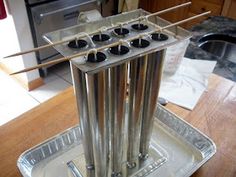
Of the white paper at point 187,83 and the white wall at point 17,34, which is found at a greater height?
the white paper at point 187,83

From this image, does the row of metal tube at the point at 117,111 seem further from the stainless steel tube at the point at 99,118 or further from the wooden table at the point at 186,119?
the wooden table at the point at 186,119

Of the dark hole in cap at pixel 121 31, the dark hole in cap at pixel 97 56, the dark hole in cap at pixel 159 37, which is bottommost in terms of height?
the dark hole in cap at pixel 97 56

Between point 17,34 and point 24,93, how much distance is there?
483 mm

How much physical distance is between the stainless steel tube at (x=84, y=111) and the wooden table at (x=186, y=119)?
0.53 feet

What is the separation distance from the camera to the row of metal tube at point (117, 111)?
1.52 ft

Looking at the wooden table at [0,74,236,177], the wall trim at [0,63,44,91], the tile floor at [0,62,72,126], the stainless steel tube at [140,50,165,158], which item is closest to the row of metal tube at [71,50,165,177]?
the stainless steel tube at [140,50,165,158]

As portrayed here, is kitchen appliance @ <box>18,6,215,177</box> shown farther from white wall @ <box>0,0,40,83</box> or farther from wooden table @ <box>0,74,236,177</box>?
white wall @ <box>0,0,40,83</box>

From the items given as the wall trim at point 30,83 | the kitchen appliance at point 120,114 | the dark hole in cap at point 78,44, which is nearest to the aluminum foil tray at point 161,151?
the kitchen appliance at point 120,114

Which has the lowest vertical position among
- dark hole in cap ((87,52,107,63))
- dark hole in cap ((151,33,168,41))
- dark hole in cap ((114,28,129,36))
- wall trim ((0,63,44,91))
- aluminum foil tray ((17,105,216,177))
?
wall trim ((0,63,44,91))

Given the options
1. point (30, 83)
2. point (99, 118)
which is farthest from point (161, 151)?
point (30, 83)

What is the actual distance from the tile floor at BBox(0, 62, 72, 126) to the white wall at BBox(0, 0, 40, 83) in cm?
11

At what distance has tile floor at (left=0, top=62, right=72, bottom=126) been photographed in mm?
1801

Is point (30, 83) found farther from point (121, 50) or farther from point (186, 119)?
point (121, 50)

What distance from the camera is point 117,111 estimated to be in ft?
1.71
